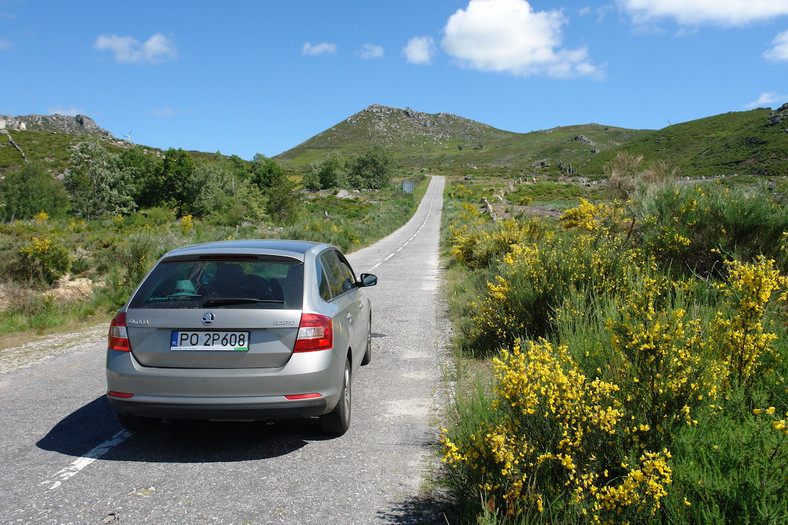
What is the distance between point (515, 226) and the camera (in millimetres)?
13828

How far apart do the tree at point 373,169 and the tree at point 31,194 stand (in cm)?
5257

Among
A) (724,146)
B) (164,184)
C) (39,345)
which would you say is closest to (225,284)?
(39,345)

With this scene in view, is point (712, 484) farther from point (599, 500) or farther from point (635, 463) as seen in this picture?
point (599, 500)

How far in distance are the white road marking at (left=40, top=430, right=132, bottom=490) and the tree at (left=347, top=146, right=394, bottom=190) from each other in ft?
321

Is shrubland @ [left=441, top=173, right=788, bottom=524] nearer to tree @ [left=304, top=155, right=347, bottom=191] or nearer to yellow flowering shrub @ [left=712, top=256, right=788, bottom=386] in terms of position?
yellow flowering shrub @ [left=712, top=256, right=788, bottom=386]

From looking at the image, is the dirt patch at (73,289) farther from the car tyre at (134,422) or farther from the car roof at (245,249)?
the car roof at (245,249)

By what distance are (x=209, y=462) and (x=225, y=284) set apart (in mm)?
1334

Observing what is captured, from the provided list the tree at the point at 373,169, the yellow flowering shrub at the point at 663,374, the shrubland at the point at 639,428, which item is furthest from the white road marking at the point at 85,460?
the tree at the point at 373,169

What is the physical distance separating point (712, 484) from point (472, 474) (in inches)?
45.3

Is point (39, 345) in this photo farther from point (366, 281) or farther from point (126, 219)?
point (126, 219)

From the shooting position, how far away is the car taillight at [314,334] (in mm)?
3727

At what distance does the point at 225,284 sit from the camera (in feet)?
13.4

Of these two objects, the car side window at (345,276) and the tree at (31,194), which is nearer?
the car side window at (345,276)

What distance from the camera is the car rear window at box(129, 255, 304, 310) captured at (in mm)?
3824
